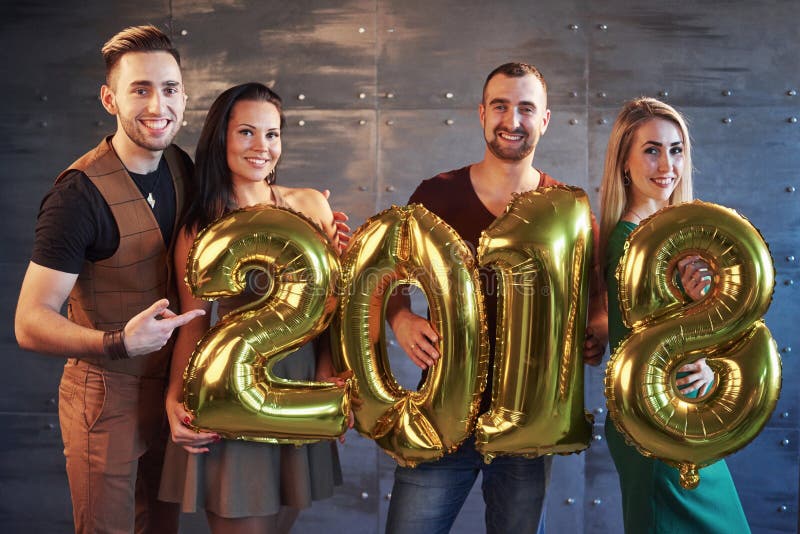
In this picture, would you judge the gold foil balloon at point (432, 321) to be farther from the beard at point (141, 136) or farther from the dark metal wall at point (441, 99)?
the dark metal wall at point (441, 99)

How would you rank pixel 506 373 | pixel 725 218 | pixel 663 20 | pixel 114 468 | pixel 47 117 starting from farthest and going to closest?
pixel 47 117, pixel 663 20, pixel 114 468, pixel 506 373, pixel 725 218

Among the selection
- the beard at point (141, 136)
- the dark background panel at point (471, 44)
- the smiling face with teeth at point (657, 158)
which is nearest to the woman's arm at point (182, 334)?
the beard at point (141, 136)

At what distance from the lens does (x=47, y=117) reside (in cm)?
348

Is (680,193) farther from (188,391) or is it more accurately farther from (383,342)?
(188,391)

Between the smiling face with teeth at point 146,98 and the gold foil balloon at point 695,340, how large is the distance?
1131mm

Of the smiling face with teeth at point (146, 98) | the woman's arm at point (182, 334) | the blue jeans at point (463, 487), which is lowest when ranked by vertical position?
the blue jeans at point (463, 487)

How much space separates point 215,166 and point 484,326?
76cm

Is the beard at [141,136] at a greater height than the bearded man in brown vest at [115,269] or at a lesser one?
greater

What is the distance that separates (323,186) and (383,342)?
1723mm

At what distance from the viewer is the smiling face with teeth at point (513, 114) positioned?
6.32ft

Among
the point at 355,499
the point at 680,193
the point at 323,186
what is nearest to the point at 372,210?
the point at 323,186

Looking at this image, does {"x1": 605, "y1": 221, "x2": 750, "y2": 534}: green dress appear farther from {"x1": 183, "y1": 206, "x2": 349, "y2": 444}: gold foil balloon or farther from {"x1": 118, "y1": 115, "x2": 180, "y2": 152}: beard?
{"x1": 118, "y1": 115, "x2": 180, "y2": 152}: beard

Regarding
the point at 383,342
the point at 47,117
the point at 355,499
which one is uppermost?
the point at 47,117

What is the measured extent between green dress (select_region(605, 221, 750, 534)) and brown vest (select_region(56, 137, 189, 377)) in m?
1.08
